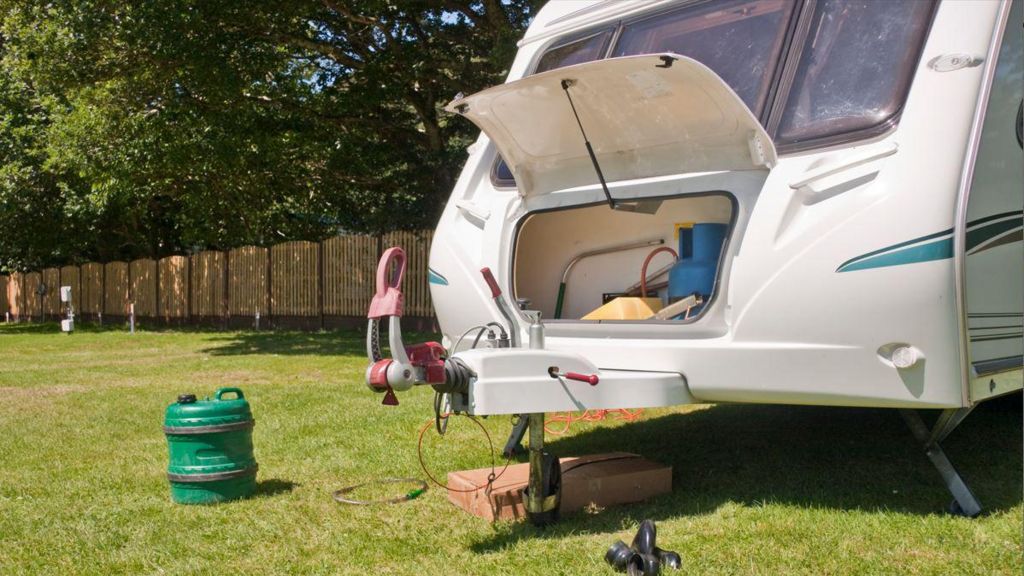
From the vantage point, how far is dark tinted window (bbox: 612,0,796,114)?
432 cm

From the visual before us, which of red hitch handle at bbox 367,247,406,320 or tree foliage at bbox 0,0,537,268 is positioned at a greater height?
tree foliage at bbox 0,0,537,268

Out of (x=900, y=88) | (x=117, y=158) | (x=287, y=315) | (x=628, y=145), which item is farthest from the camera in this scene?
(x=287, y=315)

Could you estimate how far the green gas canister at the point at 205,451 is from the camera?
4.71 metres

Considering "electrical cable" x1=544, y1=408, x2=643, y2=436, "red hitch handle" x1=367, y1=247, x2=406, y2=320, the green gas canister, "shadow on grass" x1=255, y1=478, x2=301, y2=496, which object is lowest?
"shadow on grass" x1=255, y1=478, x2=301, y2=496

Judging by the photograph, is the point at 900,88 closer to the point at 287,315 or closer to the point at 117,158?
the point at 117,158

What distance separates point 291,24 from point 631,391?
12.9 m

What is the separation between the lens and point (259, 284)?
21344 mm

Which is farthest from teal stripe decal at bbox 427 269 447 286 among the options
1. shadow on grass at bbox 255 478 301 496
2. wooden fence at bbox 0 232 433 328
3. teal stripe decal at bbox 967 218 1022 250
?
wooden fence at bbox 0 232 433 328

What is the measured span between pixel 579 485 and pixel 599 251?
5.11 feet

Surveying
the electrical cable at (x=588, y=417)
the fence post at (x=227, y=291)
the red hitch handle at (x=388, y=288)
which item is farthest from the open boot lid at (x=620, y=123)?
the fence post at (x=227, y=291)

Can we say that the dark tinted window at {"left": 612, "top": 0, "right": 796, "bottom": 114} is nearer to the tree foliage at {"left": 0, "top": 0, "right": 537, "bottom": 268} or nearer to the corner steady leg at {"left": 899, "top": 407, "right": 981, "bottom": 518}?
the corner steady leg at {"left": 899, "top": 407, "right": 981, "bottom": 518}

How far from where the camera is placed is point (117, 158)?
14.8m

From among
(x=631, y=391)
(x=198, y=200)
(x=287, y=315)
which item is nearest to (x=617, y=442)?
(x=631, y=391)

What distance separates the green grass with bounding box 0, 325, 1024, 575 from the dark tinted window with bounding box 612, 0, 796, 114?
182cm
